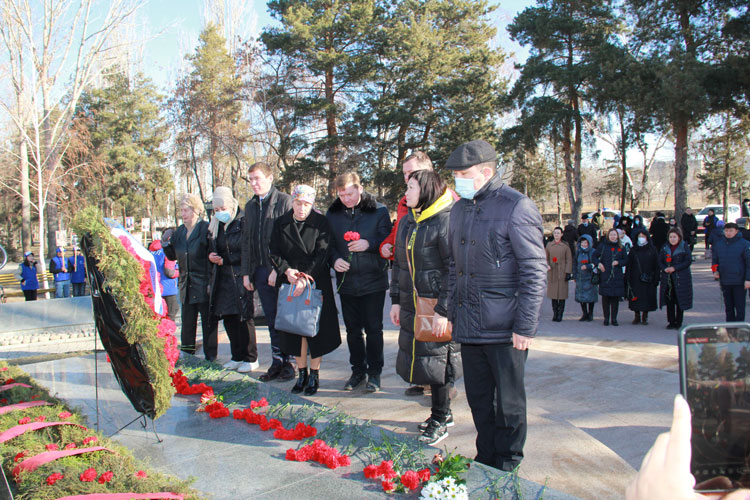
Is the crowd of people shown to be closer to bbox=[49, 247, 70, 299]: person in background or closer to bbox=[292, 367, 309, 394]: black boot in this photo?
bbox=[292, 367, 309, 394]: black boot

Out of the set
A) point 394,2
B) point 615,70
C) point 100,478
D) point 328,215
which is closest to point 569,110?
point 615,70

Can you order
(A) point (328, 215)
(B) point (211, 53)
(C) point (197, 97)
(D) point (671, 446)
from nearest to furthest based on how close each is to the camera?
(D) point (671, 446) < (A) point (328, 215) < (C) point (197, 97) < (B) point (211, 53)

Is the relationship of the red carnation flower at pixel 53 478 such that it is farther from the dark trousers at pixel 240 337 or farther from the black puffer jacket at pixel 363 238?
the dark trousers at pixel 240 337

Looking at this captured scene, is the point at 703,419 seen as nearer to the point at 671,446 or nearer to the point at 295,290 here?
the point at 671,446

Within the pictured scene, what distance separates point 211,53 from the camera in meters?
38.3

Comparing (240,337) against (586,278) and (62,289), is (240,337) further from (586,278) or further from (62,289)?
(62,289)

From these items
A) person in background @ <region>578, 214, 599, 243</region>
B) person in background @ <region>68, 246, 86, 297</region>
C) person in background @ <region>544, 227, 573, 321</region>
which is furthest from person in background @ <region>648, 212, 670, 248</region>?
person in background @ <region>68, 246, 86, 297</region>

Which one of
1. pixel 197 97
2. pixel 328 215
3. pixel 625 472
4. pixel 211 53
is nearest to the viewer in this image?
pixel 625 472

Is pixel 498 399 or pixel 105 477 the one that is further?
pixel 498 399

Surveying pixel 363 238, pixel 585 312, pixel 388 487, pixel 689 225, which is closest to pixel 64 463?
pixel 388 487

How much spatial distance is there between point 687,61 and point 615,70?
143 inches

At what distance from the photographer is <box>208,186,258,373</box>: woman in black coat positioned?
602cm

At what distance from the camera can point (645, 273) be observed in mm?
10180

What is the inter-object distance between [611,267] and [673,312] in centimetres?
130
